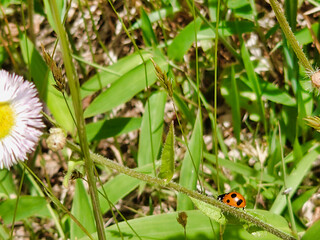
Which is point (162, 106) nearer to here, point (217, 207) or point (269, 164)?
point (269, 164)

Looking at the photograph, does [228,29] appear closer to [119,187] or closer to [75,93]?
[119,187]

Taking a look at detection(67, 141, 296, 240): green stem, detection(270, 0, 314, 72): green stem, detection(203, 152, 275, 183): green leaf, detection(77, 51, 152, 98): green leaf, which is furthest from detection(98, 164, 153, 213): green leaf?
detection(270, 0, 314, 72): green stem

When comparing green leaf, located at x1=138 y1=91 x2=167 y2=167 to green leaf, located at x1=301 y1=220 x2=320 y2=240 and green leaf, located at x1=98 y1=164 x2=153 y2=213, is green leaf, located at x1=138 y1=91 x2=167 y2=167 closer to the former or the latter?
green leaf, located at x1=98 y1=164 x2=153 y2=213

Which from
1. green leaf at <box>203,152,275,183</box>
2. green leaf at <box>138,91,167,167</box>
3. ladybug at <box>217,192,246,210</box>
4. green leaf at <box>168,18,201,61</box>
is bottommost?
green leaf at <box>203,152,275,183</box>

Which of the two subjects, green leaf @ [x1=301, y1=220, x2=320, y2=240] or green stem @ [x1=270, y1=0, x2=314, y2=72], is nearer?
green stem @ [x1=270, y1=0, x2=314, y2=72]

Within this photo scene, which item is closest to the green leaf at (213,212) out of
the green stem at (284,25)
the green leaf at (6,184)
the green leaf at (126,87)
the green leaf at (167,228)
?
the green leaf at (167,228)

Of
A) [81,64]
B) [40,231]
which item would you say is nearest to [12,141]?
[40,231]

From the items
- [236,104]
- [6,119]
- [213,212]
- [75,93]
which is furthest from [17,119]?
[236,104]
